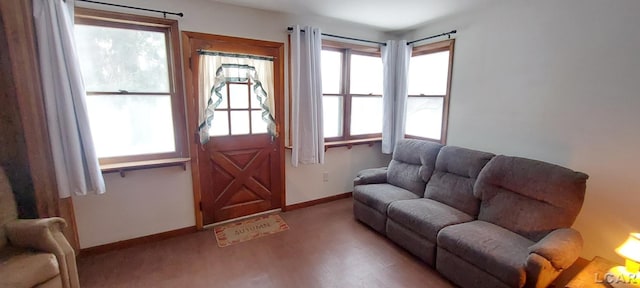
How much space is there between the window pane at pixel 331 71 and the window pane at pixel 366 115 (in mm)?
348

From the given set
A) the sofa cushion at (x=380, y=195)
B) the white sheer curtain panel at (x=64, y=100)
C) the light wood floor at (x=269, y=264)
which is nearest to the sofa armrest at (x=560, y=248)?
the light wood floor at (x=269, y=264)

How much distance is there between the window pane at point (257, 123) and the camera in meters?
3.12

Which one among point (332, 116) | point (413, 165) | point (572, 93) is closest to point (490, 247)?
point (413, 165)

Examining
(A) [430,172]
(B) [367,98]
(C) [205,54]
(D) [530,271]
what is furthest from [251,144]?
(D) [530,271]

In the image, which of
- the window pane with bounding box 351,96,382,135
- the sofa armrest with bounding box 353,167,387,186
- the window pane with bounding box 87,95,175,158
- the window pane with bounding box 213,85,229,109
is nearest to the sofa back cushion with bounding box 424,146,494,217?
the sofa armrest with bounding box 353,167,387,186

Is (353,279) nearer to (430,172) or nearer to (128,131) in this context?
(430,172)

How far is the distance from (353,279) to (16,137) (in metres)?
2.64

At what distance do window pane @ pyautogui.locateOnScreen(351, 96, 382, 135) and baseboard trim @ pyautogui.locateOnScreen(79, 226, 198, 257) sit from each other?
2.42m

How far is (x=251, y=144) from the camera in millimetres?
3146

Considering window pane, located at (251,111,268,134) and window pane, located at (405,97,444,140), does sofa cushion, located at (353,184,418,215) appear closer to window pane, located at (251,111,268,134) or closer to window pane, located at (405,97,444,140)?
window pane, located at (405,97,444,140)

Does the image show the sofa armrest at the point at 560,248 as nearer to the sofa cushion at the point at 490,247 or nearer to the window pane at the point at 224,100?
the sofa cushion at the point at 490,247

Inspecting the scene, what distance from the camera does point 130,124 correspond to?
2.54 m

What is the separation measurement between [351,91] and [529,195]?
2297 millimetres

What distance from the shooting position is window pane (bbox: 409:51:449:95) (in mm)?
3408
